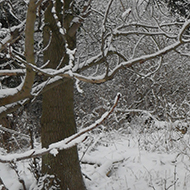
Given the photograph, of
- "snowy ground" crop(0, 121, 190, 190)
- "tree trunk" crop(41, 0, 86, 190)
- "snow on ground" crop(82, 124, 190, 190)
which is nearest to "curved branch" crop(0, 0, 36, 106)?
"tree trunk" crop(41, 0, 86, 190)

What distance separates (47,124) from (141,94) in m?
6.03

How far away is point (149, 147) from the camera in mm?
5094

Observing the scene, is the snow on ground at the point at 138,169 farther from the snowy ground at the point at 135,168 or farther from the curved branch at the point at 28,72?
the curved branch at the point at 28,72

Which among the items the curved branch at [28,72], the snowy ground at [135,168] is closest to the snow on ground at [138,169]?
the snowy ground at [135,168]

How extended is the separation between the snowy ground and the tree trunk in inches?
12.5

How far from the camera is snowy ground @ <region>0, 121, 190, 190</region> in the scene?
3.80m

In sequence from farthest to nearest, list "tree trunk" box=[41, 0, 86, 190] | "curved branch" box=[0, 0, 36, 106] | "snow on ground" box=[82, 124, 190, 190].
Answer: "snow on ground" box=[82, 124, 190, 190]
"tree trunk" box=[41, 0, 86, 190]
"curved branch" box=[0, 0, 36, 106]

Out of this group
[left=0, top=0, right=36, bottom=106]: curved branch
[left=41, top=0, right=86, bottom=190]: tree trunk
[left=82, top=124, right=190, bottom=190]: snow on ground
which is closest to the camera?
[left=0, top=0, right=36, bottom=106]: curved branch

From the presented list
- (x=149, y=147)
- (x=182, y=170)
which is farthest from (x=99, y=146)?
(x=182, y=170)

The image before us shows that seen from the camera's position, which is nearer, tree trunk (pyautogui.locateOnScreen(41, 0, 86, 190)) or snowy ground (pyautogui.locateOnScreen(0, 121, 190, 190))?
tree trunk (pyautogui.locateOnScreen(41, 0, 86, 190))

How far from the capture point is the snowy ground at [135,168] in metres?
3.80

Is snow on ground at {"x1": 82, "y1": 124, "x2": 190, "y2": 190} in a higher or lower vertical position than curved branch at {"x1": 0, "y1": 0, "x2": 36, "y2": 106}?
lower

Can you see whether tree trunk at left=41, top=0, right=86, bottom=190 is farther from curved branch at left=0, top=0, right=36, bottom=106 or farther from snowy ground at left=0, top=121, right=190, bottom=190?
curved branch at left=0, top=0, right=36, bottom=106

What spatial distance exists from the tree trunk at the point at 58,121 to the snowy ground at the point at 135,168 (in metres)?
0.32
